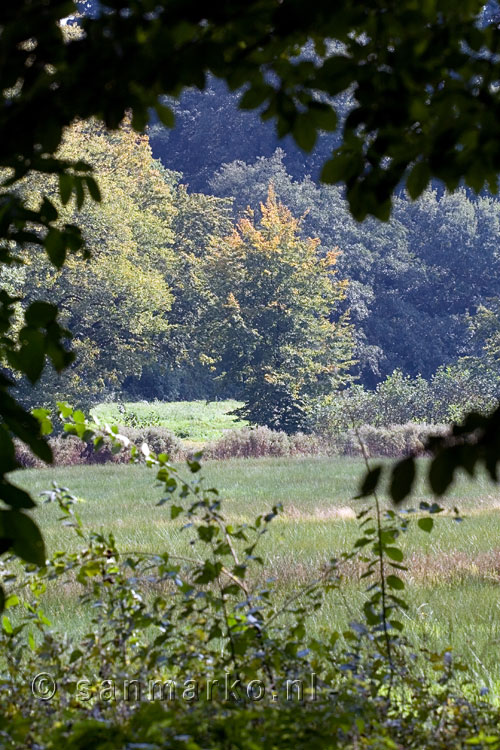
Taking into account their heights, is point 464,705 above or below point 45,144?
below

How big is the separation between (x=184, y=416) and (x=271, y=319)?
978cm

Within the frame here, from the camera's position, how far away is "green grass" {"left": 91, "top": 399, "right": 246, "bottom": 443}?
132 feet

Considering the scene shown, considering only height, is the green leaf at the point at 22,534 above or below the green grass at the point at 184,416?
below

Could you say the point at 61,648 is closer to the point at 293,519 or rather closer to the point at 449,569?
the point at 449,569

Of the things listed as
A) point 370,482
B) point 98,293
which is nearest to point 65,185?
point 370,482

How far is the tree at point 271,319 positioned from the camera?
36.7 m

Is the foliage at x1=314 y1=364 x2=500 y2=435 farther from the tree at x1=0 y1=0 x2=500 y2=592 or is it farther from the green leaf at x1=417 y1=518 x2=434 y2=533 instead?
the tree at x1=0 y1=0 x2=500 y2=592

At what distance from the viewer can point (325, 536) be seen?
11414mm

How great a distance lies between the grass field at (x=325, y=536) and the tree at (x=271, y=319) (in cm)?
1378

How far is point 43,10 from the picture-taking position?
4.30 feet

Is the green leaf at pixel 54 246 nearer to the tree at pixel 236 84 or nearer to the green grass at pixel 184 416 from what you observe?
the tree at pixel 236 84

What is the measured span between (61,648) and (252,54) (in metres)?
2.23

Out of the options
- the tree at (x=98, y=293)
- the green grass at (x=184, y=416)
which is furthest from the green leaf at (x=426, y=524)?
the green grass at (x=184, y=416)

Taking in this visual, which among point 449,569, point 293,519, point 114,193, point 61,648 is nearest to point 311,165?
point 114,193
